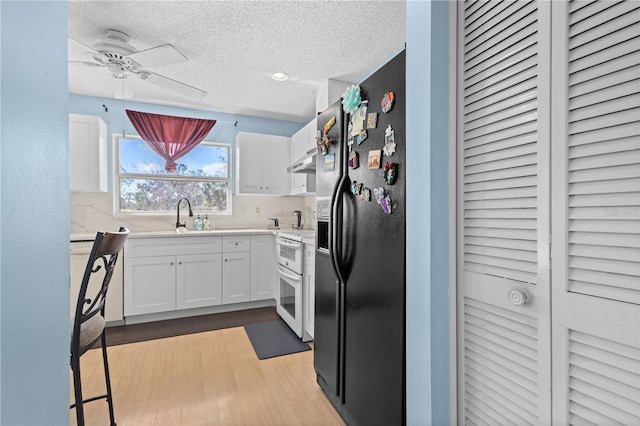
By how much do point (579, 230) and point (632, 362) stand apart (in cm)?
27

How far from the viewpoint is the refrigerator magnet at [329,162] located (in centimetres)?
184

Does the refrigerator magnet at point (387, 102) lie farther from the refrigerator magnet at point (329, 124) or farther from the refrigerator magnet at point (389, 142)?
the refrigerator magnet at point (329, 124)

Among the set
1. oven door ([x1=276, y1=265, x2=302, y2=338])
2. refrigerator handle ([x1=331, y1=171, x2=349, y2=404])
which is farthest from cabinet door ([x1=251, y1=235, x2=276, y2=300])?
refrigerator handle ([x1=331, y1=171, x2=349, y2=404])

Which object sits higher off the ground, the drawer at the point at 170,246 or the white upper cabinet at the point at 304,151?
the white upper cabinet at the point at 304,151

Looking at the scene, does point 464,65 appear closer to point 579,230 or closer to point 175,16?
point 579,230

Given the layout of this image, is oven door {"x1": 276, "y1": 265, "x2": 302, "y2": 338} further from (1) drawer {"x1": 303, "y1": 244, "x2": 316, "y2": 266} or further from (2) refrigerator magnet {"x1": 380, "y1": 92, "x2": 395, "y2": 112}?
(2) refrigerator magnet {"x1": 380, "y1": 92, "x2": 395, "y2": 112}

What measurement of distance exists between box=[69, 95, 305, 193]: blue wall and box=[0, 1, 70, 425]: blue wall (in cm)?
324

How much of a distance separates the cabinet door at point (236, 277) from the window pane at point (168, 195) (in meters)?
0.83

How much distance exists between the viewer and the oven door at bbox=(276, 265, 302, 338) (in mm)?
2771

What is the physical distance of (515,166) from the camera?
84 centimetres

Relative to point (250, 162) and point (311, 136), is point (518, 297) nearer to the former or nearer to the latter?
point (311, 136)

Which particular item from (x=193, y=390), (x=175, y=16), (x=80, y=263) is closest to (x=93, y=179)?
(x=80, y=263)

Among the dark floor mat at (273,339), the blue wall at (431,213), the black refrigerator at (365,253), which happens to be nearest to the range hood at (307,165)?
the black refrigerator at (365,253)

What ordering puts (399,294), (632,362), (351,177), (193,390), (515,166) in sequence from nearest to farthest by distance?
(632,362) < (515,166) < (399,294) < (351,177) < (193,390)
